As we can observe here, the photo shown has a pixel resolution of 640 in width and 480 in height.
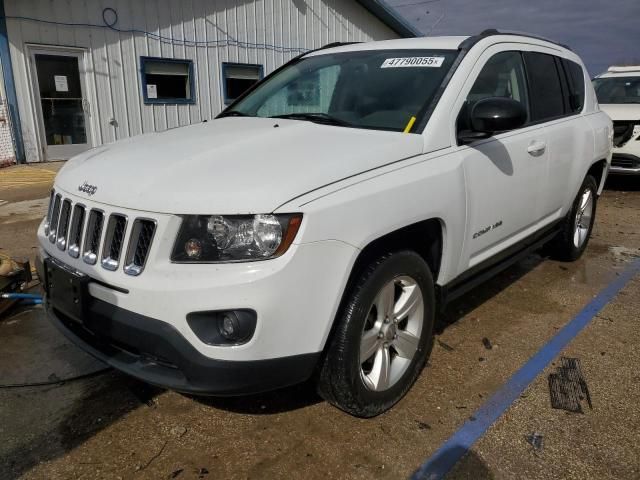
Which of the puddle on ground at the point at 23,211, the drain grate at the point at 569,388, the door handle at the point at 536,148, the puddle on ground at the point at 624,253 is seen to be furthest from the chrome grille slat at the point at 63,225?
the puddle on ground at the point at 624,253

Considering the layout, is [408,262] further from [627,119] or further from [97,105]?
[97,105]

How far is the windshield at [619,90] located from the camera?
9.26m

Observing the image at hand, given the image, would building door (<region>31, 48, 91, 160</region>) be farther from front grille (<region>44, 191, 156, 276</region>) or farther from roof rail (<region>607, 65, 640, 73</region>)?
roof rail (<region>607, 65, 640, 73</region>)

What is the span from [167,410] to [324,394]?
86cm

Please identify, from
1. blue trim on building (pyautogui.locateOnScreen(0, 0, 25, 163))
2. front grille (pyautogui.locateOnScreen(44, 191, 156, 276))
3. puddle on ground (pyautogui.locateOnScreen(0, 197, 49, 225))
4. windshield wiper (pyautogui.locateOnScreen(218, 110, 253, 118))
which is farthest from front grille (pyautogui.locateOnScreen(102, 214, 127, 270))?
blue trim on building (pyautogui.locateOnScreen(0, 0, 25, 163))

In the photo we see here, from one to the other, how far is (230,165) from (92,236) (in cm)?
68

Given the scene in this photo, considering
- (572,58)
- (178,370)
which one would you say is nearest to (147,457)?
(178,370)

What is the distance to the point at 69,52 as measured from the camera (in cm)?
1020

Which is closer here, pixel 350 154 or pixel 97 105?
pixel 350 154

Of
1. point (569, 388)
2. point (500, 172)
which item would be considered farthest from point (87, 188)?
point (569, 388)

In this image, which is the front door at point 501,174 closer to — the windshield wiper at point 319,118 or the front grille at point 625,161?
the windshield wiper at point 319,118

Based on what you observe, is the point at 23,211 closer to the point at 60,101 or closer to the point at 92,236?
the point at 60,101

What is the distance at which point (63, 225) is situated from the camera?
2.60 meters

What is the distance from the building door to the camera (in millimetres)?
10047
